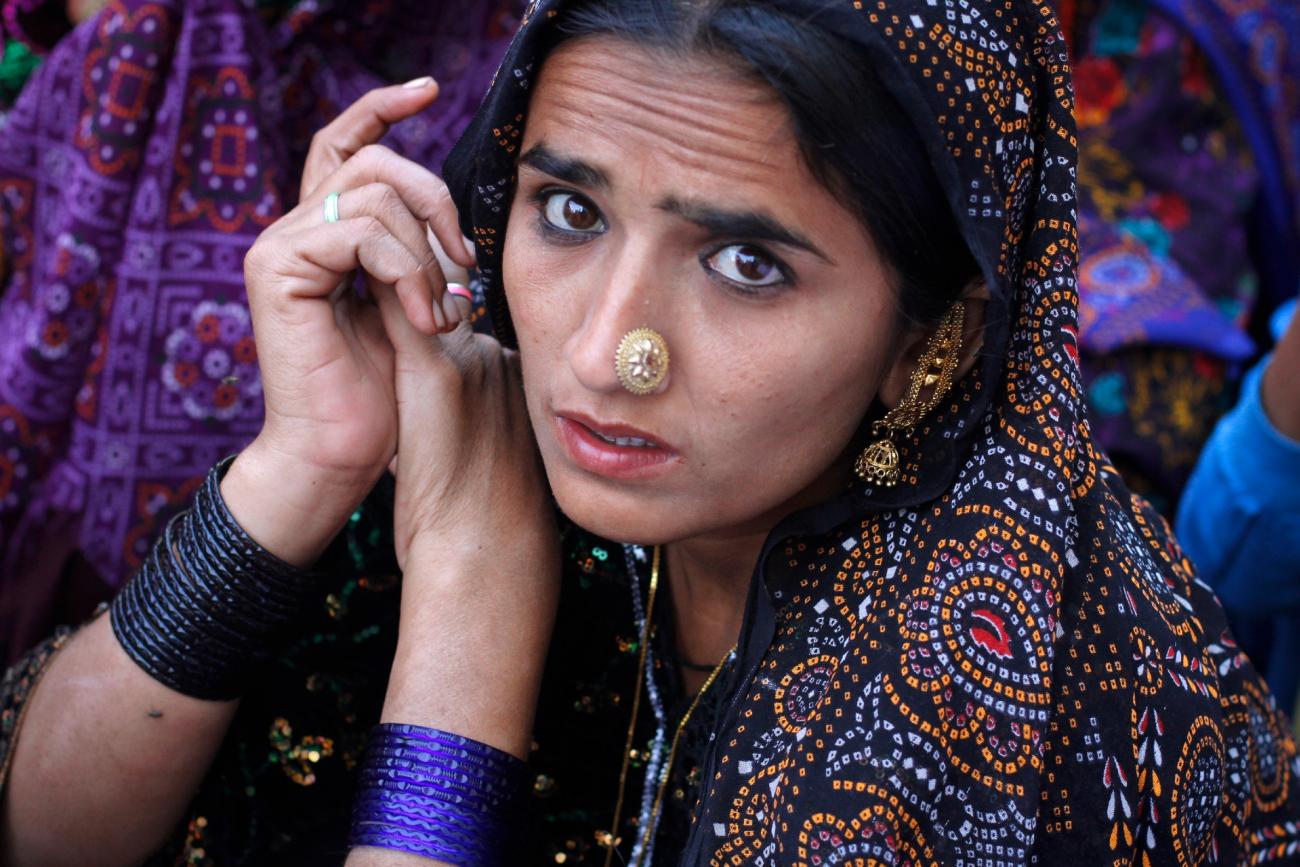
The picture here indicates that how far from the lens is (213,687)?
179cm

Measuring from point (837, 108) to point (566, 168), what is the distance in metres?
0.32

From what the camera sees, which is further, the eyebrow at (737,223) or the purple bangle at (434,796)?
the purple bangle at (434,796)

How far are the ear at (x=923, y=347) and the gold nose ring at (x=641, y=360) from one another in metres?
0.31

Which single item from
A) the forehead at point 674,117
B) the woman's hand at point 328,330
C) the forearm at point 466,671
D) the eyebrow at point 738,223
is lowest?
the forearm at point 466,671

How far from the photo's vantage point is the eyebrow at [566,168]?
1480 millimetres

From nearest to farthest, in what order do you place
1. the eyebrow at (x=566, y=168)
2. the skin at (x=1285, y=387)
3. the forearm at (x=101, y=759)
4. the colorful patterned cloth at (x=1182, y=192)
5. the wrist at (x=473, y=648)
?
1. the eyebrow at (x=566, y=168)
2. the wrist at (x=473, y=648)
3. the forearm at (x=101, y=759)
4. the skin at (x=1285, y=387)
5. the colorful patterned cloth at (x=1182, y=192)

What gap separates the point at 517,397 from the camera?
1.94m

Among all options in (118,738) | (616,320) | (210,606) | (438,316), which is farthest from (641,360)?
(118,738)

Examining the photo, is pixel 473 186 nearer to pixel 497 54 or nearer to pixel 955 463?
pixel 955 463

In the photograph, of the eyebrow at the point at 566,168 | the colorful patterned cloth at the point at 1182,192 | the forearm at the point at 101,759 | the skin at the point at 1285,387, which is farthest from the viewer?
the colorful patterned cloth at the point at 1182,192

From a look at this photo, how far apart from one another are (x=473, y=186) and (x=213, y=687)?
77 cm

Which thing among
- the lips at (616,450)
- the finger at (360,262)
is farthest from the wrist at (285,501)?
the lips at (616,450)

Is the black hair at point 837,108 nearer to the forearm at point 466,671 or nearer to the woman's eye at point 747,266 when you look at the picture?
the woman's eye at point 747,266

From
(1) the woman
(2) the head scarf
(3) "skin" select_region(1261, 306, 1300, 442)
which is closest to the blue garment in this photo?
(3) "skin" select_region(1261, 306, 1300, 442)
